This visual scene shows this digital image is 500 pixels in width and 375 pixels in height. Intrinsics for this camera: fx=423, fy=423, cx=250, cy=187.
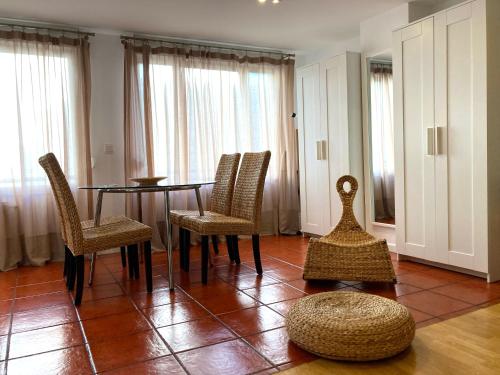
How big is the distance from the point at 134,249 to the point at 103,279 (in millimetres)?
360

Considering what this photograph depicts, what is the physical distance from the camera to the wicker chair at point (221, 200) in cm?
352

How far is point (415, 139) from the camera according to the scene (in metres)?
3.38

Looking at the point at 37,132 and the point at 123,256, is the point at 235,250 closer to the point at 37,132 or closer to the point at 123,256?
the point at 123,256

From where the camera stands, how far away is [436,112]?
3.18m

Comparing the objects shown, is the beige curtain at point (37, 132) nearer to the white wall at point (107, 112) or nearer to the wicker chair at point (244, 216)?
the white wall at point (107, 112)

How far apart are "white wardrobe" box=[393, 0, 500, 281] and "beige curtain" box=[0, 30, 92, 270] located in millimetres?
2930

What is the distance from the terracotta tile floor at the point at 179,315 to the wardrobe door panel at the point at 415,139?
0.29 m

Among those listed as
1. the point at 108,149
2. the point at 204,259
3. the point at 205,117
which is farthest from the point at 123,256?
the point at 205,117

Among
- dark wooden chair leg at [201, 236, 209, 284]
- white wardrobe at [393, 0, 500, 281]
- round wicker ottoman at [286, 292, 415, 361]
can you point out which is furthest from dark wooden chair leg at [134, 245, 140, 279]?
white wardrobe at [393, 0, 500, 281]

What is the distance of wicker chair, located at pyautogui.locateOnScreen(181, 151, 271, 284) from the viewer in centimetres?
309

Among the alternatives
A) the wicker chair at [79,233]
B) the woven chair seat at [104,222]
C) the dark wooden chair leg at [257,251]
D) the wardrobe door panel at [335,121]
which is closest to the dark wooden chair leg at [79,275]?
the wicker chair at [79,233]

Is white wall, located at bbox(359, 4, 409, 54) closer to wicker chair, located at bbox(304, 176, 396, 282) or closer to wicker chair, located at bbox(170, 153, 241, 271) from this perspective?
wicker chair, located at bbox(170, 153, 241, 271)

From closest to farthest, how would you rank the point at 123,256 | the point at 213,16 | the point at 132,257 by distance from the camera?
the point at 132,257, the point at 123,256, the point at 213,16

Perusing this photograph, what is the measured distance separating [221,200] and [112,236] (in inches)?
46.5
